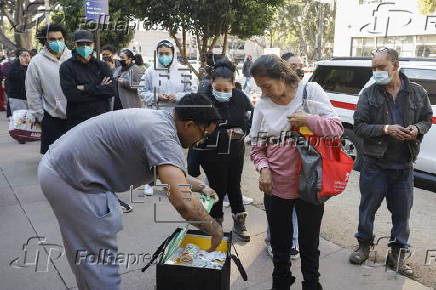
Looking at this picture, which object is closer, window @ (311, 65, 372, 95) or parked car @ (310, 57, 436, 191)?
parked car @ (310, 57, 436, 191)

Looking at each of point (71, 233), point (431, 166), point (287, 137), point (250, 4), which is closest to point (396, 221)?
point (287, 137)

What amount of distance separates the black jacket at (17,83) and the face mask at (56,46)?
3.52 metres

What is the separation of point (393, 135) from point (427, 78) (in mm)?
3082

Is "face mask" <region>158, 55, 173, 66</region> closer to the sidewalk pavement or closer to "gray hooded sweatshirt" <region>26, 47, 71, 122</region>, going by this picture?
"gray hooded sweatshirt" <region>26, 47, 71, 122</region>

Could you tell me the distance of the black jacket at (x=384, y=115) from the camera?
119 inches

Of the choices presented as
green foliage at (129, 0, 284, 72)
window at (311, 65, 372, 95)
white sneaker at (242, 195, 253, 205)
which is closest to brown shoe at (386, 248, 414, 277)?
white sneaker at (242, 195, 253, 205)

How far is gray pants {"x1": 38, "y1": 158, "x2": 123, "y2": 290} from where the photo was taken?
1.92 metres

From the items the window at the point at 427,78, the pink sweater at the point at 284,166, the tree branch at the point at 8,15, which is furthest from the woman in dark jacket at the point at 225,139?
the tree branch at the point at 8,15

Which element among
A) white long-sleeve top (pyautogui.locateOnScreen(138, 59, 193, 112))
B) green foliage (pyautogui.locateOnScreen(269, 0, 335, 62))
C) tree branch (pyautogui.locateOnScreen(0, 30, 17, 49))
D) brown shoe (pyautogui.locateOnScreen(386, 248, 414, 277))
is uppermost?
green foliage (pyautogui.locateOnScreen(269, 0, 335, 62))

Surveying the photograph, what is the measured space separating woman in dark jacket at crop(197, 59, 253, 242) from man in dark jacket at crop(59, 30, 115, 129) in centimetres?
137

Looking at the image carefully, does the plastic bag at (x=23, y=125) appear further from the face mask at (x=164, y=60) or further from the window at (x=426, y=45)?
the window at (x=426, y=45)

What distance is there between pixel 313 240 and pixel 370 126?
107 cm

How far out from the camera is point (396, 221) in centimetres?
317

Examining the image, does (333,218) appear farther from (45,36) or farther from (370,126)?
(45,36)
